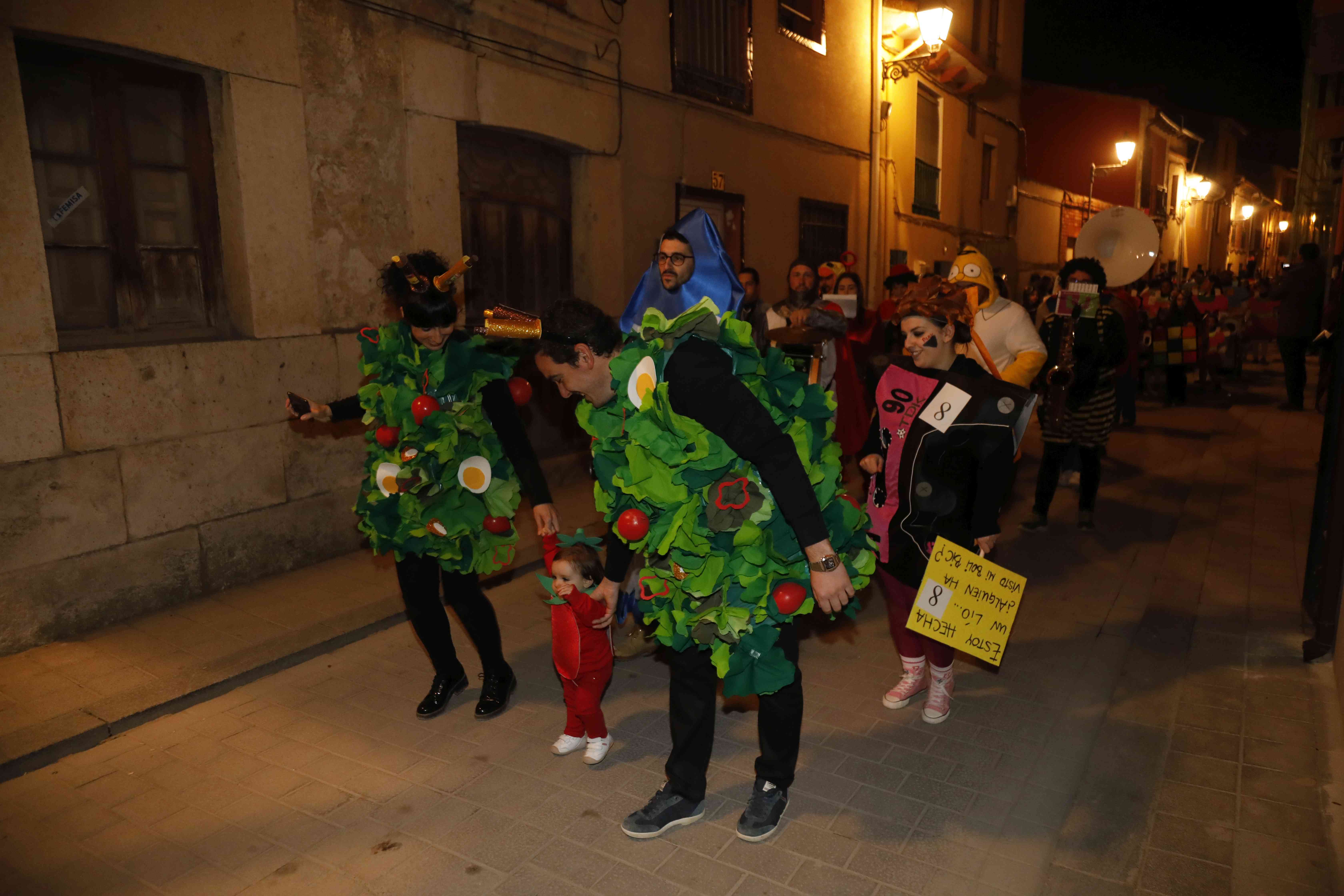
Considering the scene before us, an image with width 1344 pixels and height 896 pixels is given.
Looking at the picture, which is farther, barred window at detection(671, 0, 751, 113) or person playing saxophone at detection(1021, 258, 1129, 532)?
barred window at detection(671, 0, 751, 113)

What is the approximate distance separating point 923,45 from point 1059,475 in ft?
31.8

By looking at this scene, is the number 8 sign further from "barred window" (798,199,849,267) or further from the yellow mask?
"barred window" (798,199,849,267)

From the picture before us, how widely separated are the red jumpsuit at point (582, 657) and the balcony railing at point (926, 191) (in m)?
13.7

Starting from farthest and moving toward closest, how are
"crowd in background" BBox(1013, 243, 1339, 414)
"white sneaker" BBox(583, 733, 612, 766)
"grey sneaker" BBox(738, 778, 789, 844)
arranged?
"crowd in background" BBox(1013, 243, 1339, 414) < "white sneaker" BBox(583, 733, 612, 766) < "grey sneaker" BBox(738, 778, 789, 844)

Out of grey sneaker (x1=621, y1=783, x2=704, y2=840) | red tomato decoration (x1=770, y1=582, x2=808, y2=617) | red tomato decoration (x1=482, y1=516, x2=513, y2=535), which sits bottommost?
grey sneaker (x1=621, y1=783, x2=704, y2=840)

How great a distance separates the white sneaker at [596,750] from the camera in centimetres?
351

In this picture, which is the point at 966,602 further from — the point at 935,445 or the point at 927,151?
the point at 927,151

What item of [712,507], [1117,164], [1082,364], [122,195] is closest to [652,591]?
[712,507]

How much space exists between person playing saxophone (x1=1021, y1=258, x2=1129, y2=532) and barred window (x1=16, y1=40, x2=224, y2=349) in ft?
19.5

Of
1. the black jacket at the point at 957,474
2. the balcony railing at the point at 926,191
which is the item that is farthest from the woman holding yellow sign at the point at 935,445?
the balcony railing at the point at 926,191

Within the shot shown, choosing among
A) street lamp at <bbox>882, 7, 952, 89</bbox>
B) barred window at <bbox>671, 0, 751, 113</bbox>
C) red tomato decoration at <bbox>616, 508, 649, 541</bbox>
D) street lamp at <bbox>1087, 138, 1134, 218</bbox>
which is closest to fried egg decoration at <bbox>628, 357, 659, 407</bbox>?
red tomato decoration at <bbox>616, 508, 649, 541</bbox>

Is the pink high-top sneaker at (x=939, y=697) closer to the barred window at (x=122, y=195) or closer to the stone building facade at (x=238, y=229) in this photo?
the stone building facade at (x=238, y=229)

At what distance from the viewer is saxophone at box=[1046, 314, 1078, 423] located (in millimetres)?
6336

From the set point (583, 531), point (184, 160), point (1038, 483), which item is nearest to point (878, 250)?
point (1038, 483)
